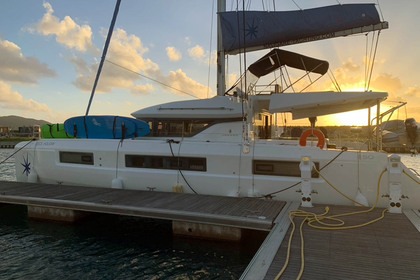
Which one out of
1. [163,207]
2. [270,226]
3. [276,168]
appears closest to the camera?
[270,226]

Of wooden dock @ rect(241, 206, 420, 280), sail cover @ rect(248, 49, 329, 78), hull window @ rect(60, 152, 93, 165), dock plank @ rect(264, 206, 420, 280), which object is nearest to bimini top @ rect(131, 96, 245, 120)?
sail cover @ rect(248, 49, 329, 78)

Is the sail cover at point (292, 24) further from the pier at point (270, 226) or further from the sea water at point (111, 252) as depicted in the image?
the sea water at point (111, 252)

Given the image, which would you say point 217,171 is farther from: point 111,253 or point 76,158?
point 76,158

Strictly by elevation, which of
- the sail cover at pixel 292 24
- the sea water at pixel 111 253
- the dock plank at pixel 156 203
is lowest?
the sea water at pixel 111 253

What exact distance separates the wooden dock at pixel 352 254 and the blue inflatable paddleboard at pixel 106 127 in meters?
7.05

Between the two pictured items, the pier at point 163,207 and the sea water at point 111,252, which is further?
the pier at point 163,207

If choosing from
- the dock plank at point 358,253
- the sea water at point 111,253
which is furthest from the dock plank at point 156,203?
the dock plank at point 358,253

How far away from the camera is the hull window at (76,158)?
11755 mm

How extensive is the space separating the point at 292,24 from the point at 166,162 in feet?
21.5

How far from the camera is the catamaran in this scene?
29.1 ft

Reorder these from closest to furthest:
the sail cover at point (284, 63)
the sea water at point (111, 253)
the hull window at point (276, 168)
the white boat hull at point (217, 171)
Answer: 1. the sea water at point (111, 253)
2. the white boat hull at point (217, 171)
3. the hull window at point (276, 168)
4. the sail cover at point (284, 63)

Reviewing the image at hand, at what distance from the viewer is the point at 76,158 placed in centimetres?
1198

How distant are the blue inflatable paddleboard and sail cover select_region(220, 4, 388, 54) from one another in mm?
4538

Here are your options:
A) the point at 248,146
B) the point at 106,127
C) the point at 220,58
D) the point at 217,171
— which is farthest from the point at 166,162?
the point at 220,58
